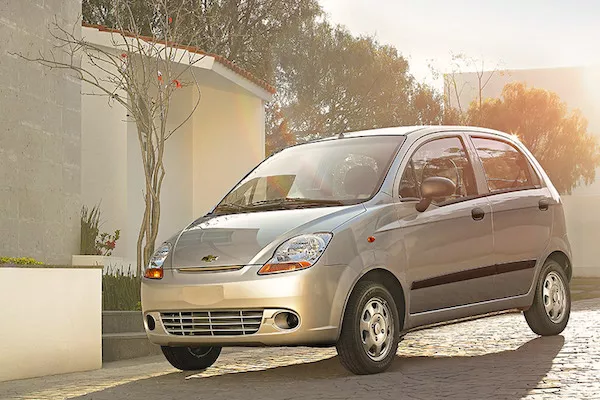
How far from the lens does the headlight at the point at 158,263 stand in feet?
28.1

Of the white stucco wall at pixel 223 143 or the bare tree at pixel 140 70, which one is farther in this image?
the white stucco wall at pixel 223 143

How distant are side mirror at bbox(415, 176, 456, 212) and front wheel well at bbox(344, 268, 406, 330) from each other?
676 millimetres

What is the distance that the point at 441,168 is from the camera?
31.1 ft

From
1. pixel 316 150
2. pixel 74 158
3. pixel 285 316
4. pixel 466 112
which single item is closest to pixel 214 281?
pixel 285 316

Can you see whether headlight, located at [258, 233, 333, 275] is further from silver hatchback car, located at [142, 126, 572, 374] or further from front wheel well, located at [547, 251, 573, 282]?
front wheel well, located at [547, 251, 573, 282]

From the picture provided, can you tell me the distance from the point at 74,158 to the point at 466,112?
37.2 m

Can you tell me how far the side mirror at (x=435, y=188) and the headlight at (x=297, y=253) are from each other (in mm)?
1135

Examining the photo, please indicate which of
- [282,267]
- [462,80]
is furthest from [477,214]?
[462,80]

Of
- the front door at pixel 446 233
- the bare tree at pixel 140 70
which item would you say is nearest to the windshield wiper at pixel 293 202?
the front door at pixel 446 233

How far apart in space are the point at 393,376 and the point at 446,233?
1.46 m

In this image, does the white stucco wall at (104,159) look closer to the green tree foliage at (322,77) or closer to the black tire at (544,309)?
the black tire at (544,309)

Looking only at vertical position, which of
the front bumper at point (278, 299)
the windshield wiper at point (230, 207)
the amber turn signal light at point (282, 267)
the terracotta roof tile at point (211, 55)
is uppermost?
the terracotta roof tile at point (211, 55)

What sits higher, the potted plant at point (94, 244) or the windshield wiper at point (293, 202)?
the windshield wiper at point (293, 202)

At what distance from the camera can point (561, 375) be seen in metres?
7.80
